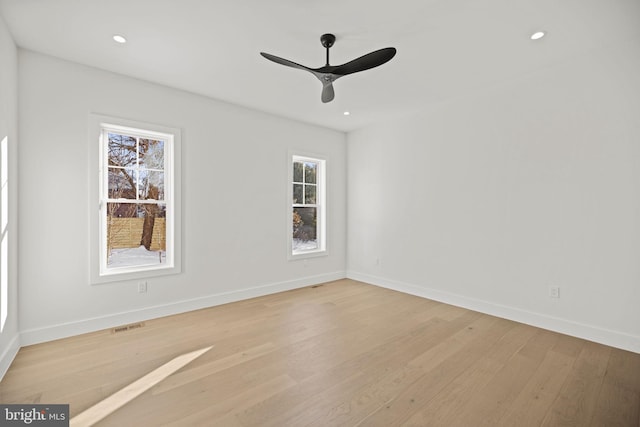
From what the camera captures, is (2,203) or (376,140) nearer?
(2,203)

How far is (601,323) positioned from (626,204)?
1.14m

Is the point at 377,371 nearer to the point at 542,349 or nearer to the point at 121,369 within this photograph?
the point at 542,349

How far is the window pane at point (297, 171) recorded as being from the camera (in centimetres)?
505

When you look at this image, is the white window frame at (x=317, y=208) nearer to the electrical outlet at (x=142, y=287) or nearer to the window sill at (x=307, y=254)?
the window sill at (x=307, y=254)

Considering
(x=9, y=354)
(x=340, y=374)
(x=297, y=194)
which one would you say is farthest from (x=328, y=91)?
(x=9, y=354)

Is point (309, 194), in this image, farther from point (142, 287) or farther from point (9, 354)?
point (9, 354)

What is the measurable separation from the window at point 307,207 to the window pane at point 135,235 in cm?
187

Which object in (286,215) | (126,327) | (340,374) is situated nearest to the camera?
(340,374)

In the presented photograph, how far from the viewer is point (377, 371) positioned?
92.4 inches

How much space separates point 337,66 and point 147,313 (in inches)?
129

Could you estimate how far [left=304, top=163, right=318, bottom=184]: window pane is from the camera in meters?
5.20

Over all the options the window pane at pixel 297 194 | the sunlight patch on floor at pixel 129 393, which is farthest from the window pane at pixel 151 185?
the window pane at pixel 297 194

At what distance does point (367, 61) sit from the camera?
2305mm

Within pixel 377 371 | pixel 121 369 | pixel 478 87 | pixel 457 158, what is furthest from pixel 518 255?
pixel 121 369
